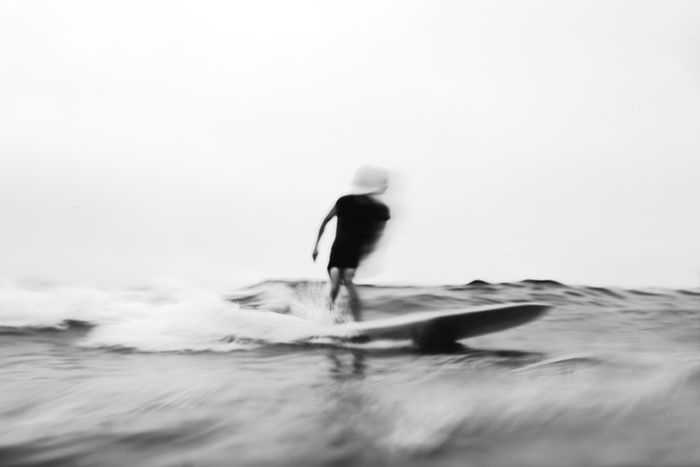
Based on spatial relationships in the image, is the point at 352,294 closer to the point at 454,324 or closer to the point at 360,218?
the point at 360,218

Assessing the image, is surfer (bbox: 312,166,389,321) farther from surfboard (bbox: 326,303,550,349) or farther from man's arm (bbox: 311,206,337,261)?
surfboard (bbox: 326,303,550,349)

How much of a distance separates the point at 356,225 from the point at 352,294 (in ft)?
2.63

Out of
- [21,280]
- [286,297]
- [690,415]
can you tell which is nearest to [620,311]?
[286,297]

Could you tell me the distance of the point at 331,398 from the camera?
11.3 ft

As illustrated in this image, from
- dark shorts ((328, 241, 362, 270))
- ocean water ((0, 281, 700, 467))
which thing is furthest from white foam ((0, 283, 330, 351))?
dark shorts ((328, 241, 362, 270))

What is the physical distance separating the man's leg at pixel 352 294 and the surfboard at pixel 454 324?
0.91m

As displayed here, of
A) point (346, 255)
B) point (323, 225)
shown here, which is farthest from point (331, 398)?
point (323, 225)

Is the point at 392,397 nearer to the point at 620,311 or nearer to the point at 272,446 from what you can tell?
the point at 272,446

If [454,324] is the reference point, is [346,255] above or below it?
above

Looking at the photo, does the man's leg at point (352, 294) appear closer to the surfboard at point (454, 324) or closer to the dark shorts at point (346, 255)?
the dark shorts at point (346, 255)

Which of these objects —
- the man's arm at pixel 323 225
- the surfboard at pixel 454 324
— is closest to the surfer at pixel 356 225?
the man's arm at pixel 323 225

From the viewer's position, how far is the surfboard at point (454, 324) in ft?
17.4

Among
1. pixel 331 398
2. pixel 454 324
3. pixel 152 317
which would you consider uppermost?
pixel 152 317

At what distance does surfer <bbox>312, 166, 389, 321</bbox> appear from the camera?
241 inches
